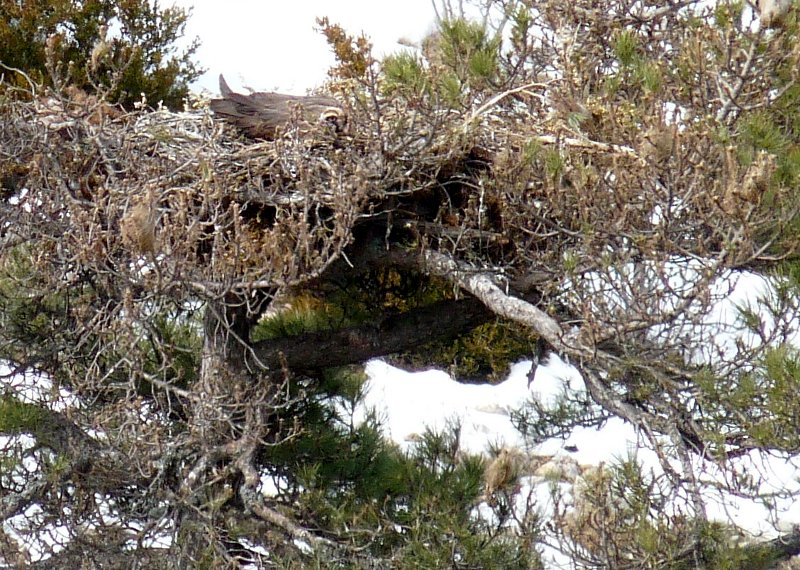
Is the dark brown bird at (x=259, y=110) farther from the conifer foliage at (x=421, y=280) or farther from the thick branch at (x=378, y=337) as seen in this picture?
the thick branch at (x=378, y=337)

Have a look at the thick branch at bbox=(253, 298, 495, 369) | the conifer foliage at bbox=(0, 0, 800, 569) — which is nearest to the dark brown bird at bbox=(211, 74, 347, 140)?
the conifer foliage at bbox=(0, 0, 800, 569)

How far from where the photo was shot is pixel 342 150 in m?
2.42

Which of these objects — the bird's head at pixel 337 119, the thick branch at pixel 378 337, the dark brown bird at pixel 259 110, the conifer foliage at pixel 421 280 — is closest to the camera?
the conifer foliage at pixel 421 280

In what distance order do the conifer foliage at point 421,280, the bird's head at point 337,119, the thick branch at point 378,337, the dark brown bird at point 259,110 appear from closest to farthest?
the conifer foliage at point 421,280 → the bird's head at point 337,119 → the dark brown bird at point 259,110 → the thick branch at point 378,337

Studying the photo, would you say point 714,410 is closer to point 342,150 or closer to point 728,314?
point 728,314

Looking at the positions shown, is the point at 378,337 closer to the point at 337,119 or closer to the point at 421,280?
the point at 421,280

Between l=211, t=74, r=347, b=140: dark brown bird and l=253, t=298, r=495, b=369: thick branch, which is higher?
l=211, t=74, r=347, b=140: dark brown bird

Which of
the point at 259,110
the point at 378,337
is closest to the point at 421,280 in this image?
the point at 378,337

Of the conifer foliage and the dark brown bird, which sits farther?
the dark brown bird

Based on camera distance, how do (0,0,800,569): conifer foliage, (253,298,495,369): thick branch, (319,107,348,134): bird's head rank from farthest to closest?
(253,298,495,369): thick branch
(319,107,348,134): bird's head
(0,0,800,569): conifer foliage

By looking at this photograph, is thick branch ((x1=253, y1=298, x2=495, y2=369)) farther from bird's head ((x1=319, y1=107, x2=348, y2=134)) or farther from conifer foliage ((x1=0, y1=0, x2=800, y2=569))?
bird's head ((x1=319, y1=107, x2=348, y2=134))

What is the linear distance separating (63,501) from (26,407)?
12.3 inches

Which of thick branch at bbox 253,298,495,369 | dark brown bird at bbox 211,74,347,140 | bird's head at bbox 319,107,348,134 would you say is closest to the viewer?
bird's head at bbox 319,107,348,134

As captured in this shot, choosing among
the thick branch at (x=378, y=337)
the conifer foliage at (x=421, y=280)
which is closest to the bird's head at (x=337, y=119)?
the conifer foliage at (x=421, y=280)
